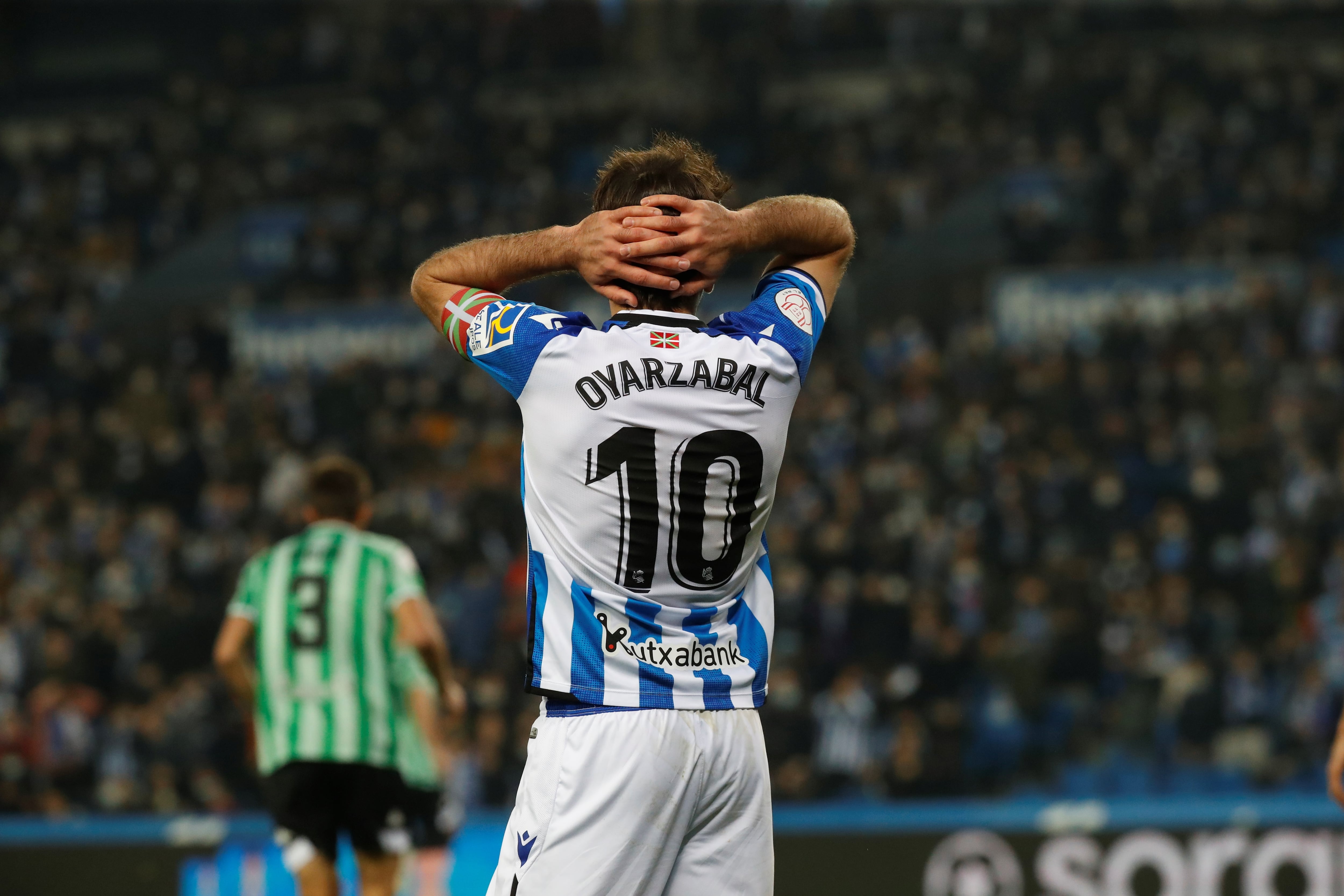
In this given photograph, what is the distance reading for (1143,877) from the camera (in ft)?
21.1

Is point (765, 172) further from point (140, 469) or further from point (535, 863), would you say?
point (535, 863)

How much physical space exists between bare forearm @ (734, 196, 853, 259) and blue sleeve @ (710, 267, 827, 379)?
6cm

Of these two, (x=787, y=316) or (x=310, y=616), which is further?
(x=310, y=616)

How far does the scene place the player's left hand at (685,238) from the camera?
2.78 m

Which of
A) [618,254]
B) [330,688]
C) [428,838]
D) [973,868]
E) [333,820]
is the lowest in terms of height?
[973,868]

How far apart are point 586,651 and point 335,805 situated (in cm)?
327

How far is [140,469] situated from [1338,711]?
11.0 m

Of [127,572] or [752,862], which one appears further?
[127,572]

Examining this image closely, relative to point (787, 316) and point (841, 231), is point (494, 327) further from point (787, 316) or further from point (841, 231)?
point (841, 231)

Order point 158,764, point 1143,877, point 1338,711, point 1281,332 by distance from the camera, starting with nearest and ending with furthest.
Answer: point 1143,877
point 1338,711
point 158,764
point 1281,332

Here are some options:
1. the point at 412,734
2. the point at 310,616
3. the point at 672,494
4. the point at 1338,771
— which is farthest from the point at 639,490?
the point at 412,734

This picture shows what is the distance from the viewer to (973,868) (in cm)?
666

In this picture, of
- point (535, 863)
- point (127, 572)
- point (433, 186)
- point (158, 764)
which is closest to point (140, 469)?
point (127, 572)

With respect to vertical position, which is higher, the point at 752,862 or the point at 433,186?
the point at 433,186
